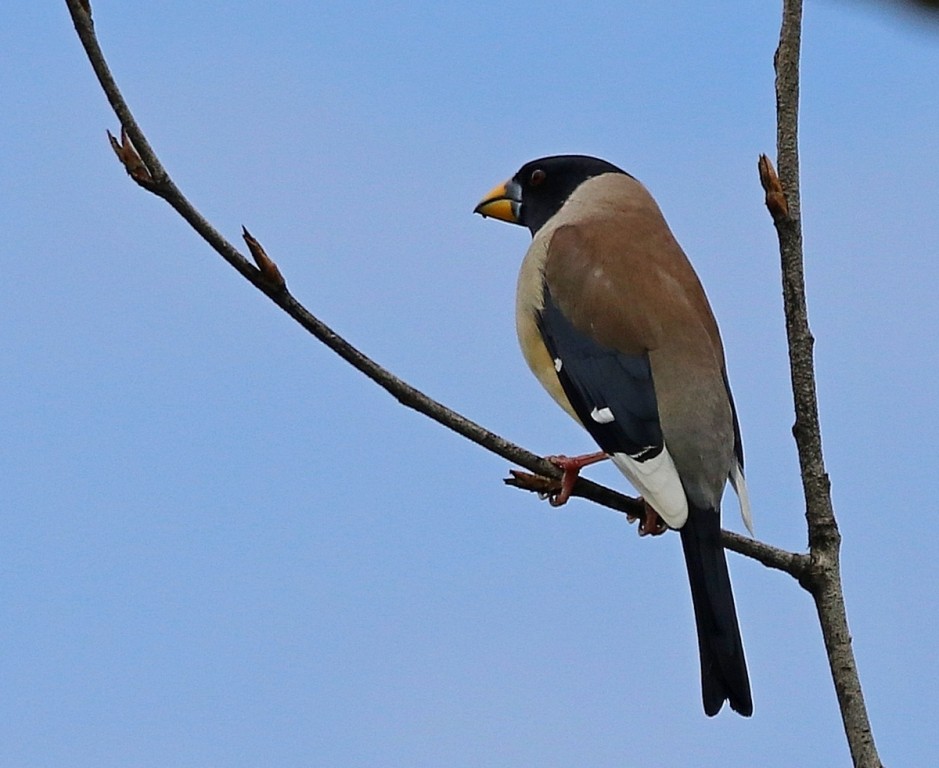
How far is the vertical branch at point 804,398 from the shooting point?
9.97 ft

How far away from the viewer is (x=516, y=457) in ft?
12.5

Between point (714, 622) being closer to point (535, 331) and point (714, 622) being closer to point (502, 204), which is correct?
point (535, 331)

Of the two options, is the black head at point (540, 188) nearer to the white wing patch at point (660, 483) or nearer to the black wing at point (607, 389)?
the black wing at point (607, 389)

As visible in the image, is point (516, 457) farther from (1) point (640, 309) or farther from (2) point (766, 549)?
(1) point (640, 309)

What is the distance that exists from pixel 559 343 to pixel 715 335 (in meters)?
0.65

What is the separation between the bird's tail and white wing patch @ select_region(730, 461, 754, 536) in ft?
1.11

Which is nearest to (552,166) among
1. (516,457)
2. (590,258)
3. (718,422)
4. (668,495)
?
(590,258)

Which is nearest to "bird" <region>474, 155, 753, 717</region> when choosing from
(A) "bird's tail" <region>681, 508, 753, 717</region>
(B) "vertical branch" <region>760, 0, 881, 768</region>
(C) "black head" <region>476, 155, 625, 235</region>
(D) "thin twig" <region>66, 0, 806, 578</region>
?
(A) "bird's tail" <region>681, 508, 753, 717</region>

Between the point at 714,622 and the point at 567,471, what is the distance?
0.71 m

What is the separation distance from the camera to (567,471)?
413cm

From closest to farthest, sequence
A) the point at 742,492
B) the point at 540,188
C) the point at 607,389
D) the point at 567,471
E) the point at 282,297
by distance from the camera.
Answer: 1. the point at 282,297
2. the point at 567,471
3. the point at 742,492
4. the point at 607,389
5. the point at 540,188

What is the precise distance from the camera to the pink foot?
4.04 m

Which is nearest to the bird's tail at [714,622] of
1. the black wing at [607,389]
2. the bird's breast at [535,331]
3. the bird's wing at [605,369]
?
the bird's wing at [605,369]

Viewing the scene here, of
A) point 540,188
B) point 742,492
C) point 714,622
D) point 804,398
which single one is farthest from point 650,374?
point 540,188
